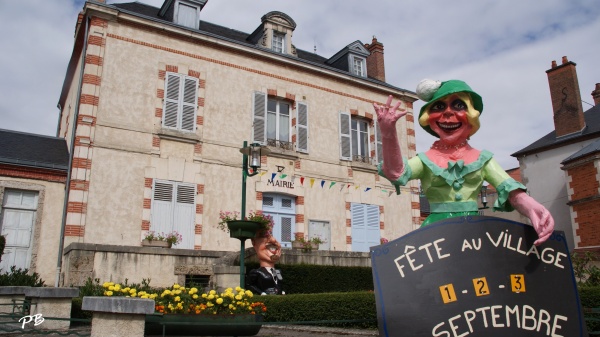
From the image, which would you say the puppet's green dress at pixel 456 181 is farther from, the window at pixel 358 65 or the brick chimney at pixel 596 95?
the brick chimney at pixel 596 95

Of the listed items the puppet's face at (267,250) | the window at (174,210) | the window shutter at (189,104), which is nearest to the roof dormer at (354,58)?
the window shutter at (189,104)

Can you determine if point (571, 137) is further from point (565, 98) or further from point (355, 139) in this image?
point (355, 139)

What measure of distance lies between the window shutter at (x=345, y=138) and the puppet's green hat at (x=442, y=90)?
1274 centimetres

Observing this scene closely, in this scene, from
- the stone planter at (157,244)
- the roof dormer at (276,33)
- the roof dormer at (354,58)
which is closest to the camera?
the stone planter at (157,244)

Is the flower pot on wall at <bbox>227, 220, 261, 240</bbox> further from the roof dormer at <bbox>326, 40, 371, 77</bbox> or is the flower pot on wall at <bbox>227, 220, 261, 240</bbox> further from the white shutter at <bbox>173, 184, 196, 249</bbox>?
the roof dormer at <bbox>326, 40, 371, 77</bbox>

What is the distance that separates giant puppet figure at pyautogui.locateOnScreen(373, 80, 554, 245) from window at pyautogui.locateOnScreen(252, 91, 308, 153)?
11.5 meters

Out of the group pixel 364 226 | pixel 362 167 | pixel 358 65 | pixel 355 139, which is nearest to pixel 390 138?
pixel 364 226

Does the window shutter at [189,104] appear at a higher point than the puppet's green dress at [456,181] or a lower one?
higher

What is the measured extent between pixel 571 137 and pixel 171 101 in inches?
640

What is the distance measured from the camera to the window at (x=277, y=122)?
50.3 feet

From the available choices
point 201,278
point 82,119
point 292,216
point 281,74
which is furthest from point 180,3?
point 201,278

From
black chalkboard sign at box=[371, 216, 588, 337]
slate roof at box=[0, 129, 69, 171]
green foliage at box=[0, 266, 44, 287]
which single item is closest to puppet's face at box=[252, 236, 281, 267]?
green foliage at box=[0, 266, 44, 287]

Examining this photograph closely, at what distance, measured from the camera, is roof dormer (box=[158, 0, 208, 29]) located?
1520 cm

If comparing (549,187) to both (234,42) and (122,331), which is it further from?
(122,331)
